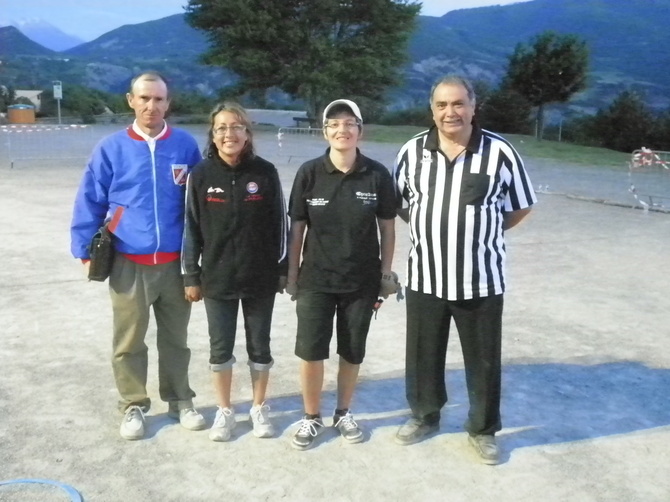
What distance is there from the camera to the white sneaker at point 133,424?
3.64 m

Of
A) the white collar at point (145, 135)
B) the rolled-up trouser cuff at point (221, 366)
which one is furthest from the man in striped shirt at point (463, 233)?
the white collar at point (145, 135)

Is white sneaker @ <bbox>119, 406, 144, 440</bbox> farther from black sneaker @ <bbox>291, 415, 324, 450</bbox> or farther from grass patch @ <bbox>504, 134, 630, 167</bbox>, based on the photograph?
grass patch @ <bbox>504, 134, 630, 167</bbox>

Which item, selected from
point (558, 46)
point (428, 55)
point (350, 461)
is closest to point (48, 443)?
point (350, 461)

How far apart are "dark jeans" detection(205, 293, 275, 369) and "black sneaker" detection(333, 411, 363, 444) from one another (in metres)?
0.50

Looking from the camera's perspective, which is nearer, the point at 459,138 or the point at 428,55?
the point at 459,138

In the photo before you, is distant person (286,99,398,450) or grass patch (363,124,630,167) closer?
distant person (286,99,398,450)

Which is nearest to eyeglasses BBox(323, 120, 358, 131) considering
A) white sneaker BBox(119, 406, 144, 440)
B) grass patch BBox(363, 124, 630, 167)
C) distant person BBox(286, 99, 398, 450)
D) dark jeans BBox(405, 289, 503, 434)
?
distant person BBox(286, 99, 398, 450)

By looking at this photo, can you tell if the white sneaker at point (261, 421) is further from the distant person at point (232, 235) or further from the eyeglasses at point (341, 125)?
the eyeglasses at point (341, 125)

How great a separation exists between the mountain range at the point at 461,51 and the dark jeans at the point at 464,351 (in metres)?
26.3

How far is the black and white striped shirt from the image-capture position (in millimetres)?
3299

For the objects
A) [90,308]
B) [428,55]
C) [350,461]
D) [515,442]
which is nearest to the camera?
[350,461]

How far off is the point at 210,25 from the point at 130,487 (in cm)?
2954

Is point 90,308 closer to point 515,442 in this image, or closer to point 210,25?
point 515,442

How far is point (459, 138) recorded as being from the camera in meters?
3.34
